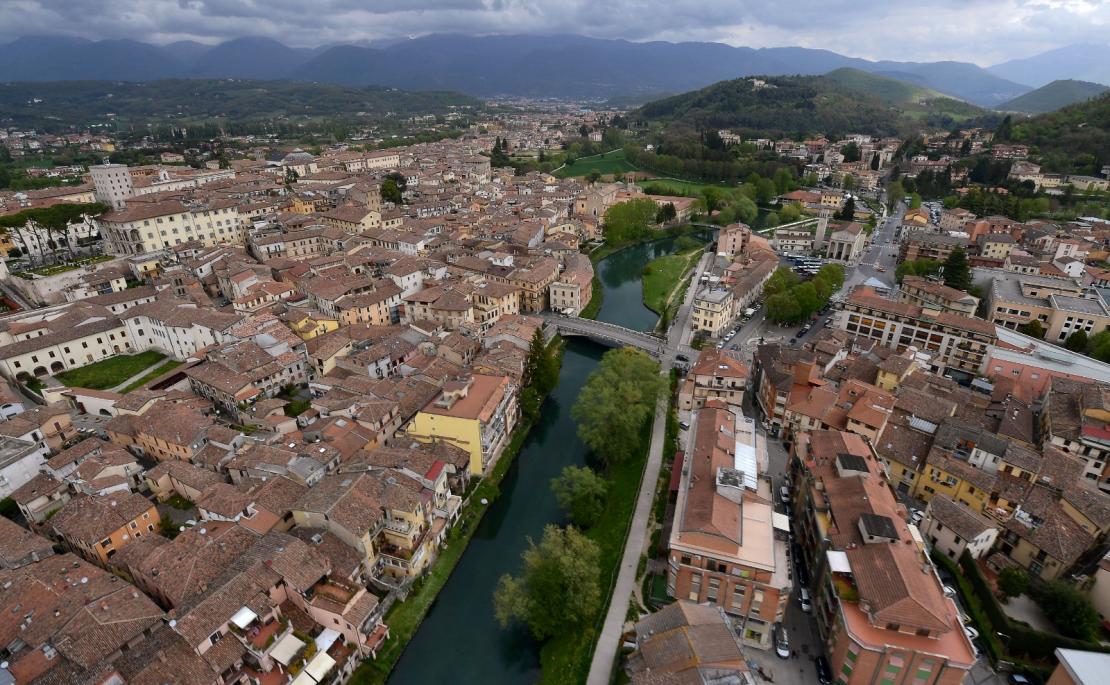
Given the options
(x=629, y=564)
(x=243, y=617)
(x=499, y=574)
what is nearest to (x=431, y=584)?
(x=499, y=574)

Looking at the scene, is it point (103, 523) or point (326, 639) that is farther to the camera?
point (103, 523)

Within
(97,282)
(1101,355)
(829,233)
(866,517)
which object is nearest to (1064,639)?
(866,517)

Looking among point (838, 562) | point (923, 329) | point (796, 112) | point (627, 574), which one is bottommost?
point (627, 574)

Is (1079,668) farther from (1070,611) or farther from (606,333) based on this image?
(606,333)

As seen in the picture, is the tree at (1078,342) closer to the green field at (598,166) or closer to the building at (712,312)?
the building at (712,312)

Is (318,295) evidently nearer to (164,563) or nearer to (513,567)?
(164,563)

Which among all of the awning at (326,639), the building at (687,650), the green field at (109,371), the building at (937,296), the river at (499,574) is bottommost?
the river at (499,574)

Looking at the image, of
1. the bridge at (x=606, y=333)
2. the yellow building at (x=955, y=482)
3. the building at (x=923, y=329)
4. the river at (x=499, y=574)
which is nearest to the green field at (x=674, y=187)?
the building at (x=923, y=329)
